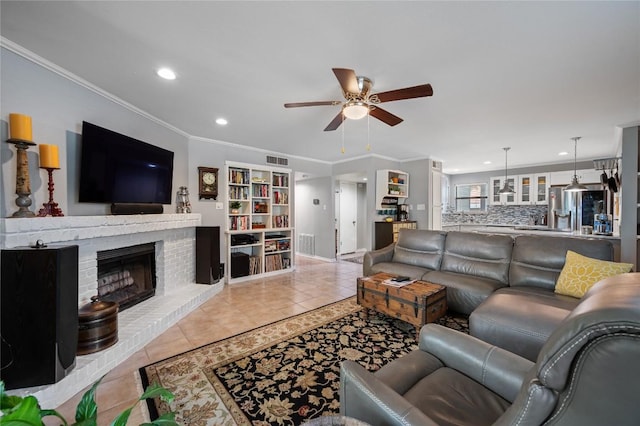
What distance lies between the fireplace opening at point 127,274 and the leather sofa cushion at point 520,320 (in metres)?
3.34

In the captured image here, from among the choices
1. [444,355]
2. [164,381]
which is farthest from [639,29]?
[164,381]

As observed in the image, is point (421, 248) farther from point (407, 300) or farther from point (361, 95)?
point (361, 95)

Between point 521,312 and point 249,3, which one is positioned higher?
point 249,3

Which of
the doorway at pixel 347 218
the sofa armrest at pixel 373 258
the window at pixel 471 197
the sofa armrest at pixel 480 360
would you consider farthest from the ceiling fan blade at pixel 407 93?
the window at pixel 471 197

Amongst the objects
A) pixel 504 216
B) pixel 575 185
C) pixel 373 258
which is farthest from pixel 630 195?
pixel 504 216

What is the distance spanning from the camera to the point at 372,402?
943 millimetres

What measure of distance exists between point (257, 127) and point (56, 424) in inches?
130

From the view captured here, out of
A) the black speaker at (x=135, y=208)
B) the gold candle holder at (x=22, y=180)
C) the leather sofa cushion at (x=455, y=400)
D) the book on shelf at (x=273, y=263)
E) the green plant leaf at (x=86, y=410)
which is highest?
the gold candle holder at (x=22, y=180)

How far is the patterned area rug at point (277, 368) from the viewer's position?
5.17 feet

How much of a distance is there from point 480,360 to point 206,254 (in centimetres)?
347

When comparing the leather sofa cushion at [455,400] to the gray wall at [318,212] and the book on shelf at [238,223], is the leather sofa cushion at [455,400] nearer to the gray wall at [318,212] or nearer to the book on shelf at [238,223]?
the book on shelf at [238,223]

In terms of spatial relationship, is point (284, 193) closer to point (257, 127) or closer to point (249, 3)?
point (257, 127)

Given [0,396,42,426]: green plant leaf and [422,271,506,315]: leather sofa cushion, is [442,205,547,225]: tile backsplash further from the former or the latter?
[0,396,42,426]: green plant leaf

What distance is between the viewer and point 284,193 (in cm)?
528
